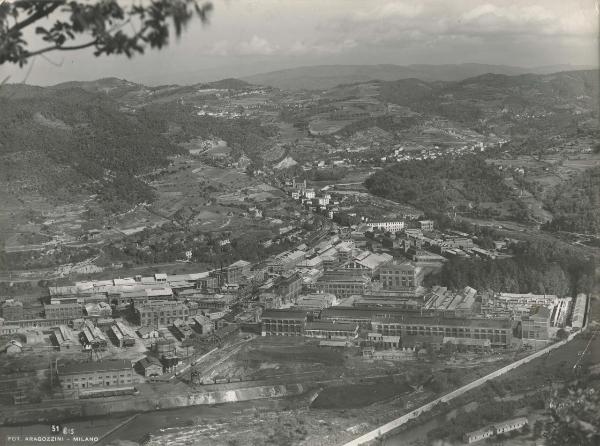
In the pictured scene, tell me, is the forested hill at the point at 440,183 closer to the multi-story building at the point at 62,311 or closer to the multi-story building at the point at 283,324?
the multi-story building at the point at 283,324

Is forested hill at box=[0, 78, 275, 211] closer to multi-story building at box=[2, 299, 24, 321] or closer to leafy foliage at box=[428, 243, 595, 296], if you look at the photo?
multi-story building at box=[2, 299, 24, 321]

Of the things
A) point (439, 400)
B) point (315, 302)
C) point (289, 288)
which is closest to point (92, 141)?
point (289, 288)

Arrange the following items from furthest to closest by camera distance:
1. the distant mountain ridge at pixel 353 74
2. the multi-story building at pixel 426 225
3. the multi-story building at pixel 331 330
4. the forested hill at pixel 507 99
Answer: the distant mountain ridge at pixel 353 74 < the forested hill at pixel 507 99 < the multi-story building at pixel 426 225 < the multi-story building at pixel 331 330

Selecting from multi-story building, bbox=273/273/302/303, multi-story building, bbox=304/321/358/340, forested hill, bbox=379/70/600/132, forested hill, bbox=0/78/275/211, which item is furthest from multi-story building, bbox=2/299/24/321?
forested hill, bbox=379/70/600/132

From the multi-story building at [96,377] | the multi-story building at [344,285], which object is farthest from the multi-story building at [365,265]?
the multi-story building at [96,377]

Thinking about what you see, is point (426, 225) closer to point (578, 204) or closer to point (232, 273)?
point (578, 204)
